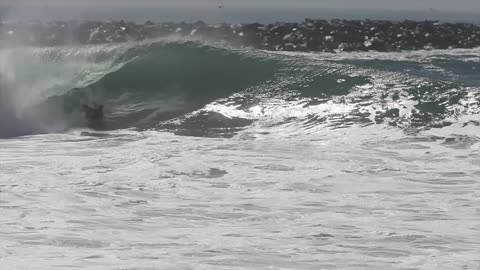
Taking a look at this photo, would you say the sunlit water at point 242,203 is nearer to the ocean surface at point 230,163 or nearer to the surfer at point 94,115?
the ocean surface at point 230,163

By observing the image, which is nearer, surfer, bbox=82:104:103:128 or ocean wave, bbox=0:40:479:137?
ocean wave, bbox=0:40:479:137

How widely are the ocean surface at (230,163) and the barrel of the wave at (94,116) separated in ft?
0.69

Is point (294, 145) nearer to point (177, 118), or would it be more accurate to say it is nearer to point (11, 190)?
point (177, 118)

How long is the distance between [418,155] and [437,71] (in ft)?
30.8

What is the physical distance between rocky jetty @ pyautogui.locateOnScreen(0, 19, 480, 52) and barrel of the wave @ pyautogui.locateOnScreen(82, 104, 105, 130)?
9815mm

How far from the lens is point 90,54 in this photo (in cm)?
1891

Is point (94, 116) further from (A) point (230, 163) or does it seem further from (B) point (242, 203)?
(B) point (242, 203)

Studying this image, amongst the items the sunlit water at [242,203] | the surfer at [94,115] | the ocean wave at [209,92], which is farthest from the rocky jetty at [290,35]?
the sunlit water at [242,203]

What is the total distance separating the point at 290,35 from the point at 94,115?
495 inches

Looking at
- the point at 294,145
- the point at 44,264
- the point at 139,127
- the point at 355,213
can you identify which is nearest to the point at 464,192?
the point at 355,213

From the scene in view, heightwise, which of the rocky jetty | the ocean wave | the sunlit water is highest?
the rocky jetty

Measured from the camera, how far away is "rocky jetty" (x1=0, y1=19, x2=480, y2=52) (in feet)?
82.0

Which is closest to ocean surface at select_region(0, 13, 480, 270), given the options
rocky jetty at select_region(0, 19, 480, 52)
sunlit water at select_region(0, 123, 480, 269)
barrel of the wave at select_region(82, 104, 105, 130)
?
sunlit water at select_region(0, 123, 480, 269)

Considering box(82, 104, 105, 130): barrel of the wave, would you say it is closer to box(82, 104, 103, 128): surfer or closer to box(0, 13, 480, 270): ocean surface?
box(82, 104, 103, 128): surfer
